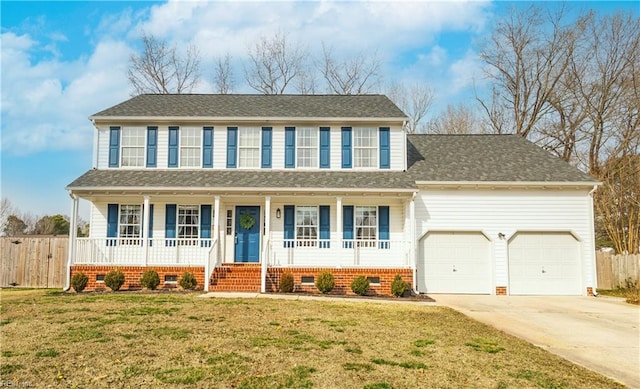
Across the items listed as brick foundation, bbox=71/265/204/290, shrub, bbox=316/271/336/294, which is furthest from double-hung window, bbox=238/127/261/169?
shrub, bbox=316/271/336/294

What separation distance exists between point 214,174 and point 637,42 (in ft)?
79.4

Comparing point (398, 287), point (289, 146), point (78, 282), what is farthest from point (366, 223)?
point (78, 282)

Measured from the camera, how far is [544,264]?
16.2 meters

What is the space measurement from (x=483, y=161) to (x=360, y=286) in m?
7.55

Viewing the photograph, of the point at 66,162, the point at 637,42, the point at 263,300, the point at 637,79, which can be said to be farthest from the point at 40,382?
the point at 637,42

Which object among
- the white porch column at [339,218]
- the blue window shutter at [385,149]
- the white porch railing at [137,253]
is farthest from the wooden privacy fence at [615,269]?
the white porch railing at [137,253]

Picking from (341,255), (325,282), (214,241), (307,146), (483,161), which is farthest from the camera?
(483,161)

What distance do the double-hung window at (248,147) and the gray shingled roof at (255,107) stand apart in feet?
2.01

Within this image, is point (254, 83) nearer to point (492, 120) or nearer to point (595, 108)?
point (492, 120)

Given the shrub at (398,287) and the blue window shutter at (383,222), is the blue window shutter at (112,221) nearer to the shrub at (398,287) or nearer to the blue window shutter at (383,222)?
the blue window shutter at (383,222)

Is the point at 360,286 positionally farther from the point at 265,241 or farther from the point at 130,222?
the point at 130,222

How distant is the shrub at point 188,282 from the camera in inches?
574

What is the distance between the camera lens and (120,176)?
16.4 metres

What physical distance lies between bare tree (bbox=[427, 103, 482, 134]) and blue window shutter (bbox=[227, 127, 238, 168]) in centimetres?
2132
